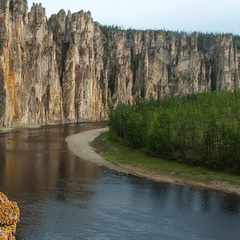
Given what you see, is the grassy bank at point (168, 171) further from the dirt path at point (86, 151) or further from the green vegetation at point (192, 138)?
the green vegetation at point (192, 138)

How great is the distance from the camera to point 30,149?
81.9 metres

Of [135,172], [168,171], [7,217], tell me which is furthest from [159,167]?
[7,217]

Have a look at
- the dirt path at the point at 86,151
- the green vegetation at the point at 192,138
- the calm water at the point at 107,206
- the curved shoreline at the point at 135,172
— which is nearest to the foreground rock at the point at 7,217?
the calm water at the point at 107,206

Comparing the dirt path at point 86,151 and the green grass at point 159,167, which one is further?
the dirt path at point 86,151

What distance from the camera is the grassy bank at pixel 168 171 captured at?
53406 millimetres

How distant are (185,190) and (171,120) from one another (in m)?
26.0

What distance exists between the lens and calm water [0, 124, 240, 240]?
3412cm

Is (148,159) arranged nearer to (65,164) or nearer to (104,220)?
(65,164)

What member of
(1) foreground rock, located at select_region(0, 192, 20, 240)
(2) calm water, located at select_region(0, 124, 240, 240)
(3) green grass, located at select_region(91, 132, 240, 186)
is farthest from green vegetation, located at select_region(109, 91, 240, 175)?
(1) foreground rock, located at select_region(0, 192, 20, 240)

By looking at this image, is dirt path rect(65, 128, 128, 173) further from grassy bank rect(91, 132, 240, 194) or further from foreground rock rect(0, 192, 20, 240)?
foreground rock rect(0, 192, 20, 240)

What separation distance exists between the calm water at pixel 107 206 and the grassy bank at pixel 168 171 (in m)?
3.36

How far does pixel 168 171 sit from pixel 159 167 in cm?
288

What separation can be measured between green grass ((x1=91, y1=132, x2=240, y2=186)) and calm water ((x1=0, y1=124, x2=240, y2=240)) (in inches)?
205

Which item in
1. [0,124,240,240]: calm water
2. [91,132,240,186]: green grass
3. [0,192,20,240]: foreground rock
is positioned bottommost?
[0,124,240,240]: calm water
